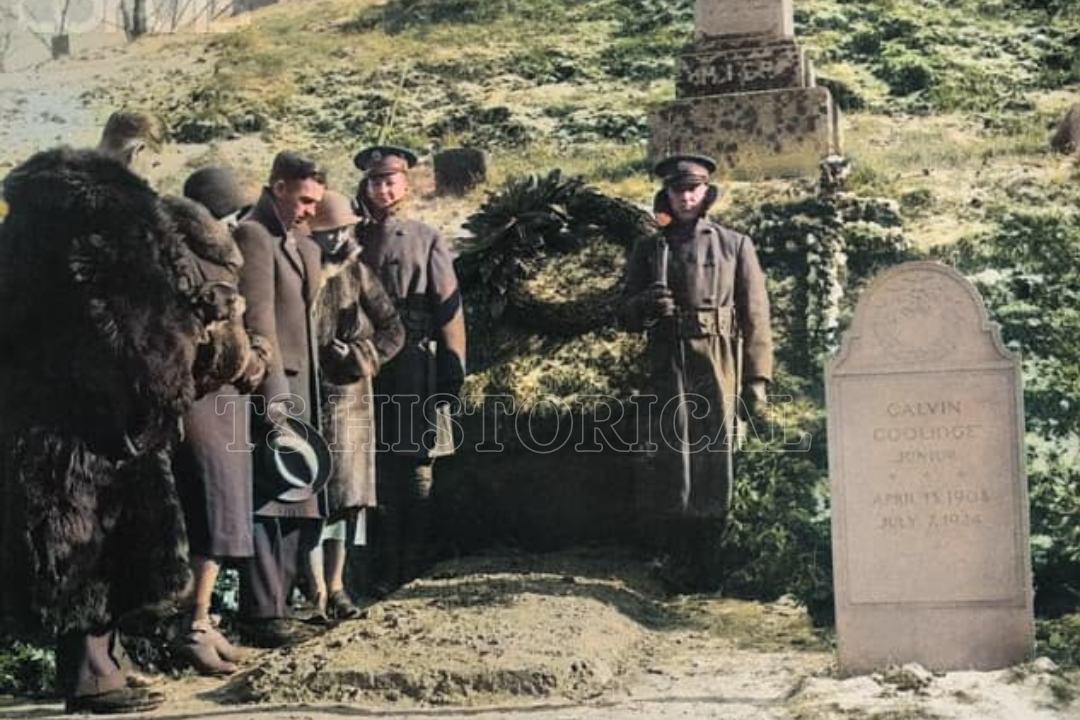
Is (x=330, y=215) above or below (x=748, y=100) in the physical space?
below

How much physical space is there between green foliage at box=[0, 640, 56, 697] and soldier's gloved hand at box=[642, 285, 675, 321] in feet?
10.8

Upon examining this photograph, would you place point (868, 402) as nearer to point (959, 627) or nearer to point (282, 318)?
point (959, 627)

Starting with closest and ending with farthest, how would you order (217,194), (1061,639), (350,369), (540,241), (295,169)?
(1061,639) < (295,169) < (217,194) < (350,369) < (540,241)

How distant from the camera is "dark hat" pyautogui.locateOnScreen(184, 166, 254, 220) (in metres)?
8.40

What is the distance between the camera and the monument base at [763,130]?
457 inches

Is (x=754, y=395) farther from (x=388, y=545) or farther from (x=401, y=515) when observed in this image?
(x=388, y=545)

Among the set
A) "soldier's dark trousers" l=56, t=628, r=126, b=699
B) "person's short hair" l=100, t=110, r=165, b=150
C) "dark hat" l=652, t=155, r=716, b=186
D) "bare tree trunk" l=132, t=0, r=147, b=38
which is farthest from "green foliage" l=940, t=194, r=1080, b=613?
"bare tree trunk" l=132, t=0, r=147, b=38

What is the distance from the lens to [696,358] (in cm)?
902

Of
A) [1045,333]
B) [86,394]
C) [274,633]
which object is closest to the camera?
[86,394]

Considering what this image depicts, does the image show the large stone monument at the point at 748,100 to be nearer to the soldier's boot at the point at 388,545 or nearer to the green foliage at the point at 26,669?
the soldier's boot at the point at 388,545

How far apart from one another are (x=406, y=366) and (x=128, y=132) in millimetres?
2269

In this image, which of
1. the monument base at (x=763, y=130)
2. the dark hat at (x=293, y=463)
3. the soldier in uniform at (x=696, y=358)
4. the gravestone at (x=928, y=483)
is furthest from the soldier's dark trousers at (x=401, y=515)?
the monument base at (x=763, y=130)

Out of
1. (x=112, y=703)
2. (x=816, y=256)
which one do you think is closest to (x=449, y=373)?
(x=816, y=256)

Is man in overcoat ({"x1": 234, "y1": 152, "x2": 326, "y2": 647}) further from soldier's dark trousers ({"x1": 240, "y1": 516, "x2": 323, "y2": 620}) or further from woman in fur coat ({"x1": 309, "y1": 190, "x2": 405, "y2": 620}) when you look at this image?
woman in fur coat ({"x1": 309, "y1": 190, "x2": 405, "y2": 620})
